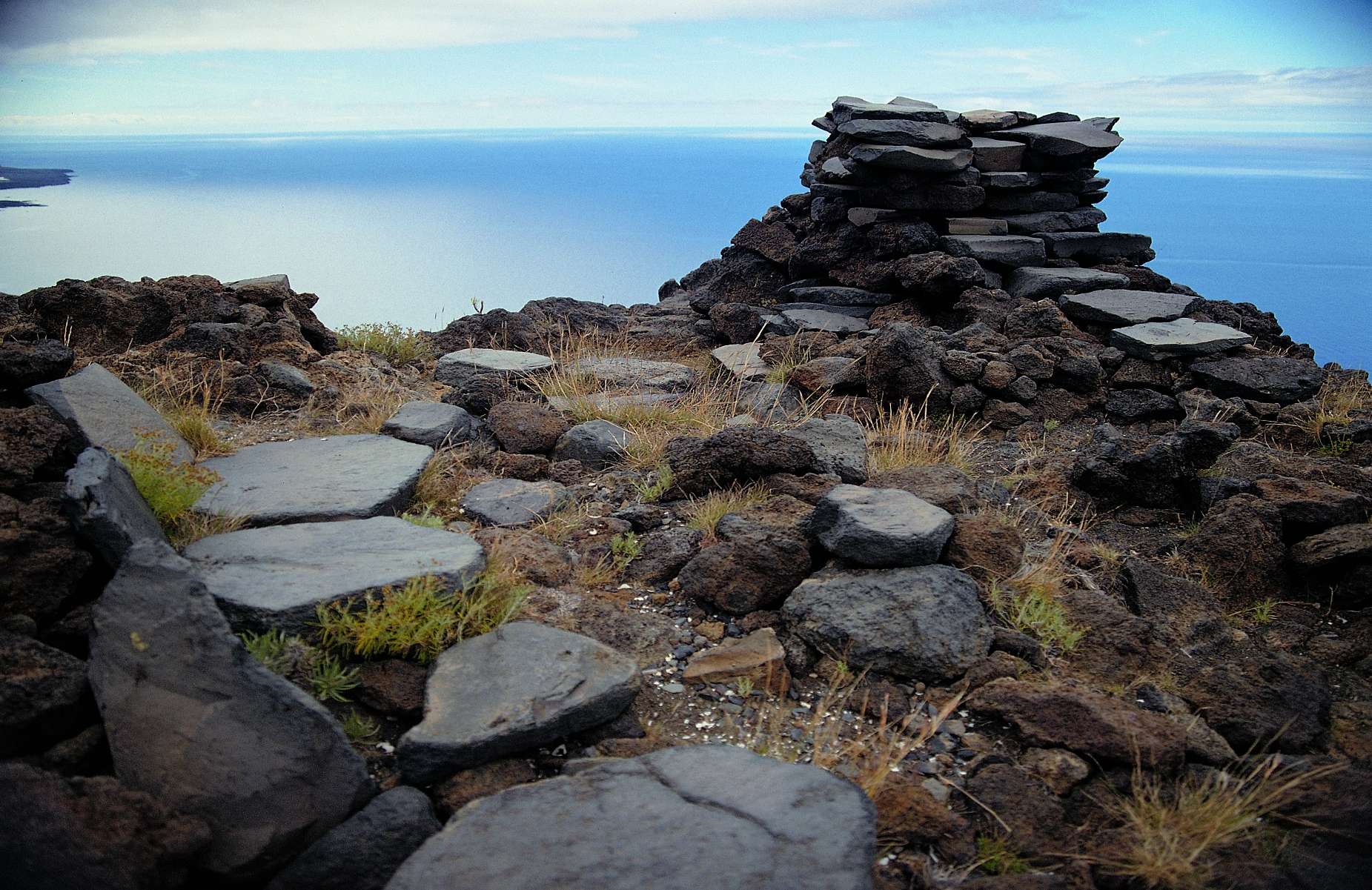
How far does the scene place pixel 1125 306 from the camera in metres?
7.79

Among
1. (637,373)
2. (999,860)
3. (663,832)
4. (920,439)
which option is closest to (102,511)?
(663,832)

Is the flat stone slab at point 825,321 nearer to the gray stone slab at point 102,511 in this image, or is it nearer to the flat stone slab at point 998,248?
the flat stone slab at point 998,248

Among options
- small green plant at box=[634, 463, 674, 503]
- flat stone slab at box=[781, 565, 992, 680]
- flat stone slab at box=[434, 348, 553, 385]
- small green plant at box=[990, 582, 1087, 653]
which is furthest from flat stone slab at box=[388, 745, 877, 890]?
flat stone slab at box=[434, 348, 553, 385]

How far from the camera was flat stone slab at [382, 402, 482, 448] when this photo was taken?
5395 mm

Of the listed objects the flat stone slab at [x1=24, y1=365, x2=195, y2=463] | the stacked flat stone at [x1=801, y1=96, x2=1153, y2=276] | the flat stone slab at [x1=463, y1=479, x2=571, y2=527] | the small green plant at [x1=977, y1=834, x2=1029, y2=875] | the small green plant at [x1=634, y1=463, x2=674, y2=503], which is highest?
the stacked flat stone at [x1=801, y1=96, x2=1153, y2=276]

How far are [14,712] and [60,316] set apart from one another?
485cm

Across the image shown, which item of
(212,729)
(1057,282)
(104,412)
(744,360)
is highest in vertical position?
(1057,282)

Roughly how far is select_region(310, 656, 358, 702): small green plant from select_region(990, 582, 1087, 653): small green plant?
2.51 m

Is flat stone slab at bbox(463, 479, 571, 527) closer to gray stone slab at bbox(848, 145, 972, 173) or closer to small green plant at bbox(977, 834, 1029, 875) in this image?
small green plant at bbox(977, 834, 1029, 875)

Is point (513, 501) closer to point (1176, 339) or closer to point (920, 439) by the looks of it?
point (920, 439)

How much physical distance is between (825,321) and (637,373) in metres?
2.19

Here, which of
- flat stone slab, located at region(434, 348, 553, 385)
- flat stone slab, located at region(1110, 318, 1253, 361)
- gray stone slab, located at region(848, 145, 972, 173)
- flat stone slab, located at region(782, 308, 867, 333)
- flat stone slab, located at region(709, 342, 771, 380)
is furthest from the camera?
gray stone slab, located at region(848, 145, 972, 173)

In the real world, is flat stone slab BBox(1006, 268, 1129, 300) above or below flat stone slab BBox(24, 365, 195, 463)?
above

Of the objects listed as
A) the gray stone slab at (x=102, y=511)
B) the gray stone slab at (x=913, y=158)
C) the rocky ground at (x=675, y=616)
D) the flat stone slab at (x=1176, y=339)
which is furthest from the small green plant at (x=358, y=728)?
the gray stone slab at (x=913, y=158)
